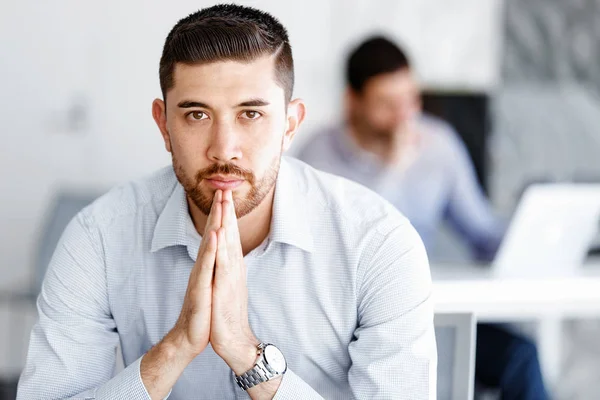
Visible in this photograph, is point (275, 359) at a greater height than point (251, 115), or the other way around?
point (251, 115)

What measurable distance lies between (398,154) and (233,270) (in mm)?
2106

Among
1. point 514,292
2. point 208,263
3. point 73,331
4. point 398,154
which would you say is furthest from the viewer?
point 398,154

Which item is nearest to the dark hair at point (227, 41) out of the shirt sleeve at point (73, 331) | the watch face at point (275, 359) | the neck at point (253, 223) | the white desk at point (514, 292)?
the neck at point (253, 223)

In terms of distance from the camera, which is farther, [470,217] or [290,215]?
[470,217]

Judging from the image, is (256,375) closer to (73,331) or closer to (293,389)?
(293,389)

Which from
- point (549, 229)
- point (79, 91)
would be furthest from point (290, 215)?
point (79, 91)

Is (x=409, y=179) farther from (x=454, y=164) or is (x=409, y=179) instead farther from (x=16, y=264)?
(x=16, y=264)

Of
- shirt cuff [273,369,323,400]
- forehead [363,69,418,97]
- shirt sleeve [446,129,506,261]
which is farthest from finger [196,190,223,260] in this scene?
forehead [363,69,418,97]

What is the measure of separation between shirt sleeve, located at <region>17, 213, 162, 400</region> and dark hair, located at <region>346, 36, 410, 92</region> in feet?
5.80

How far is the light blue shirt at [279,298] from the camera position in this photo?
1413 mm

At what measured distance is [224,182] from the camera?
1.38m

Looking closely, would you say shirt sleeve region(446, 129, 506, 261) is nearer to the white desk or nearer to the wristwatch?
the white desk

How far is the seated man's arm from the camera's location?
140 cm

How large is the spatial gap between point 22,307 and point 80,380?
8.61 feet
